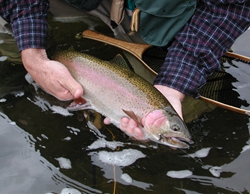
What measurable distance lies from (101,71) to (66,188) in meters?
0.93

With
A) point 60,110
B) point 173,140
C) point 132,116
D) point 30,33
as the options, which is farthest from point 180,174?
point 30,33

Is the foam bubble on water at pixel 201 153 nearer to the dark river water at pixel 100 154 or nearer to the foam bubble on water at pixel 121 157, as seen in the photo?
the dark river water at pixel 100 154

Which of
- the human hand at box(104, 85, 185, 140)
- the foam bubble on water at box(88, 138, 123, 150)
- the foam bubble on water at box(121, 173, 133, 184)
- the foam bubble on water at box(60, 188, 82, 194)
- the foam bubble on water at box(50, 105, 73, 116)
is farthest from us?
the foam bubble on water at box(50, 105, 73, 116)

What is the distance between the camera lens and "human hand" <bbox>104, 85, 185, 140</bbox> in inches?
84.4

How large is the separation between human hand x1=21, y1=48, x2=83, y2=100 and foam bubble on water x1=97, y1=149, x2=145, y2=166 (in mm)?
484

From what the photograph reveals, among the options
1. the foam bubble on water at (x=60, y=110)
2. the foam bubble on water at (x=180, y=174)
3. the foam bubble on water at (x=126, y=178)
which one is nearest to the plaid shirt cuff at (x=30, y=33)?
the foam bubble on water at (x=60, y=110)

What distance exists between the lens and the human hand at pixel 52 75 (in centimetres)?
236

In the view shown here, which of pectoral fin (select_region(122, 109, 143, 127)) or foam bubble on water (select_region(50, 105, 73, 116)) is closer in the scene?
pectoral fin (select_region(122, 109, 143, 127))

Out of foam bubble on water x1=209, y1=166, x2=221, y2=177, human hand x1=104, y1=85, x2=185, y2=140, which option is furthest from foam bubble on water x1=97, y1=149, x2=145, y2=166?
foam bubble on water x1=209, y1=166, x2=221, y2=177

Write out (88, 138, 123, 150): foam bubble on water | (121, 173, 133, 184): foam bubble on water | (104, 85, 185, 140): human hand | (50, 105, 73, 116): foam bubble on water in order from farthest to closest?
(50, 105, 73, 116): foam bubble on water, (88, 138, 123, 150): foam bubble on water, (104, 85, 185, 140): human hand, (121, 173, 133, 184): foam bubble on water

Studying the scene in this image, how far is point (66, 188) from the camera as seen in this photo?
196 centimetres

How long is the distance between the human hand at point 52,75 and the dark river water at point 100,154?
0.67 feet

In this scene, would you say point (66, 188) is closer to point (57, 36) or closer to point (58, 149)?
point (58, 149)

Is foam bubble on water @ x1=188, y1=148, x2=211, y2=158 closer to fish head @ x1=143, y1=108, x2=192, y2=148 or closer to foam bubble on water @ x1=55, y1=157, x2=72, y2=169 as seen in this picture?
fish head @ x1=143, y1=108, x2=192, y2=148
